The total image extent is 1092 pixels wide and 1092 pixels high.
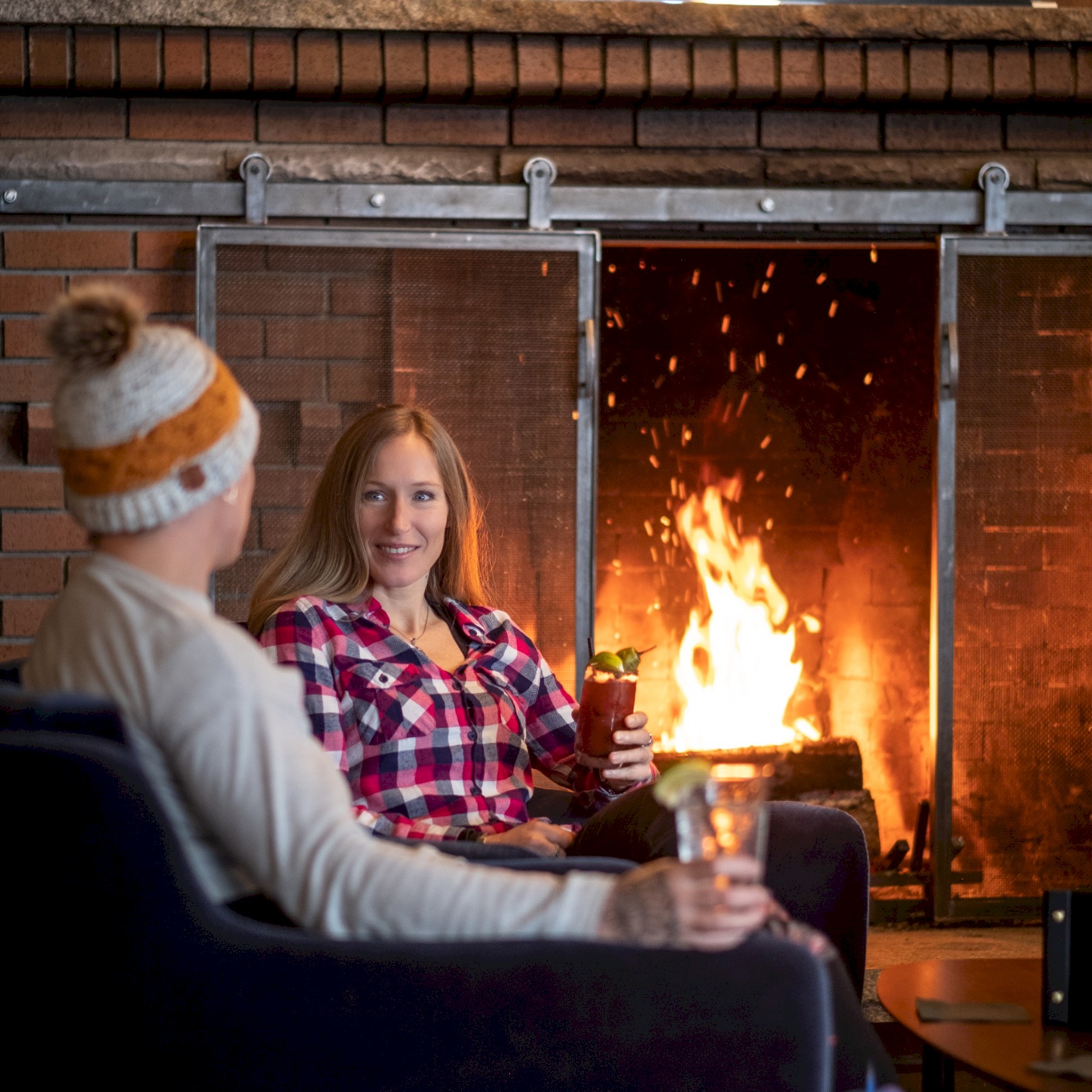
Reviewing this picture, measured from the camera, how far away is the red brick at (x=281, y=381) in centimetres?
298

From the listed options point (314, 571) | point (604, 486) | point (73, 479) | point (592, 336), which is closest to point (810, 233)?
point (592, 336)

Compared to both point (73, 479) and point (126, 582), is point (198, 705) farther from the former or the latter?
point (73, 479)

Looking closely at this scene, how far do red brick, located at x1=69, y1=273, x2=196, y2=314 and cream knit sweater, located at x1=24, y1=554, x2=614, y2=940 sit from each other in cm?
198

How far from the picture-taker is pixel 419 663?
86.1 inches

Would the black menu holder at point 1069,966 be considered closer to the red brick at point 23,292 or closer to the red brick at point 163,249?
the red brick at point 163,249

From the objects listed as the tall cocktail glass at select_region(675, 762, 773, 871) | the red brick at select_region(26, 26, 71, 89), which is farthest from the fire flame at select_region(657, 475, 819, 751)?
the tall cocktail glass at select_region(675, 762, 773, 871)

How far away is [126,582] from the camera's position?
1175mm

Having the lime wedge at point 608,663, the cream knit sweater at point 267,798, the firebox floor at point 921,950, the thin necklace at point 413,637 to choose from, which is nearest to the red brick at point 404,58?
the thin necklace at point 413,637

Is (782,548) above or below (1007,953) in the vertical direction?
above

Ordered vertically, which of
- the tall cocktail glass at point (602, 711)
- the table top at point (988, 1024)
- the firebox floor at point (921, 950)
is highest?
the tall cocktail glass at point (602, 711)

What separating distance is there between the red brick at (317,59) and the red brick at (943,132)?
1292mm

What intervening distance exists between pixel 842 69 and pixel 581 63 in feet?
1.98

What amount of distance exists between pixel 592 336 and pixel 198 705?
2.06 meters

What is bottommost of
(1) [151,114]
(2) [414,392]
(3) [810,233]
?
(2) [414,392]
